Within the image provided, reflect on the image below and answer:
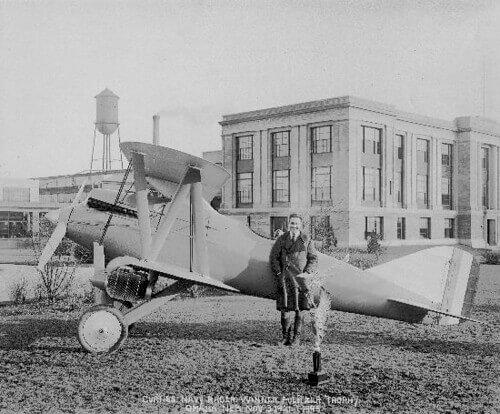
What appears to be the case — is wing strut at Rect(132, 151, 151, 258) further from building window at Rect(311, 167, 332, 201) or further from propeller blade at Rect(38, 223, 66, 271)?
building window at Rect(311, 167, 332, 201)

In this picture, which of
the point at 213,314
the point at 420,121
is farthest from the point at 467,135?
the point at 213,314

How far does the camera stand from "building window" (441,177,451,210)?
50.4 meters

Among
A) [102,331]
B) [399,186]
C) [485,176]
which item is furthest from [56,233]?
[485,176]

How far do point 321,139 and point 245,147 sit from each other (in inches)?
307

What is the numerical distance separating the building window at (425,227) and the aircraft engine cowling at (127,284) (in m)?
42.6

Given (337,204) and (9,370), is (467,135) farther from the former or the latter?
(9,370)

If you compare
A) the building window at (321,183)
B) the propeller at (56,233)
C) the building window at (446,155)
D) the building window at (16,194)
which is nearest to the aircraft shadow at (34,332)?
the propeller at (56,233)

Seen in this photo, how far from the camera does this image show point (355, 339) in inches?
342

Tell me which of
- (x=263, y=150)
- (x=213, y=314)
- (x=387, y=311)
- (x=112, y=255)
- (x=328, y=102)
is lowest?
(x=213, y=314)

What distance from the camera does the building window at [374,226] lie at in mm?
41812

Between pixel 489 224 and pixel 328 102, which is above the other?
pixel 328 102

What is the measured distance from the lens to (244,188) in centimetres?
4784

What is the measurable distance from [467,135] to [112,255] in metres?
48.0

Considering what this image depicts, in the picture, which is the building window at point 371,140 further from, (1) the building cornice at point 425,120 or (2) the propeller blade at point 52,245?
(2) the propeller blade at point 52,245
